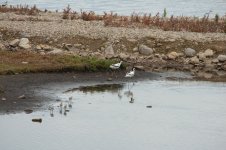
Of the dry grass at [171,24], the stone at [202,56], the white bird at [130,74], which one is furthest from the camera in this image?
the dry grass at [171,24]

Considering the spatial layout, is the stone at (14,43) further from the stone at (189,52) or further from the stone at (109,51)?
the stone at (189,52)

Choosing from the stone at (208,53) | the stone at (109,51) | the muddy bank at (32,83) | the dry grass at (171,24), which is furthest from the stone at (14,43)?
the stone at (208,53)

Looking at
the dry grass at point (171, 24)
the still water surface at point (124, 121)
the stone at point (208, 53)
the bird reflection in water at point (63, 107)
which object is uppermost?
the dry grass at point (171, 24)

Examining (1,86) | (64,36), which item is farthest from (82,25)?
(1,86)

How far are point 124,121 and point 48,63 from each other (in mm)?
9825

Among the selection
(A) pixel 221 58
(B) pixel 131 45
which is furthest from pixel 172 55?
(A) pixel 221 58

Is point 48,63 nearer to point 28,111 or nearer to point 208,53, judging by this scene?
point 28,111

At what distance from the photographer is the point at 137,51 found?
38.8 meters

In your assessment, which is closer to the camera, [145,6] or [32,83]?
[32,83]

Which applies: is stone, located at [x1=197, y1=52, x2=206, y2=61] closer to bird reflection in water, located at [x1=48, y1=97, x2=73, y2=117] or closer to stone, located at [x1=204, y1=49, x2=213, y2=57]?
stone, located at [x1=204, y1=49, x2=213, y2=57]

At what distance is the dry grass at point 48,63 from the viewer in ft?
107

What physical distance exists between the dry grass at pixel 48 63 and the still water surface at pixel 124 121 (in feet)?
7.93

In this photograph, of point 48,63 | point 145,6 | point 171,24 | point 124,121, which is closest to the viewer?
point 124,121

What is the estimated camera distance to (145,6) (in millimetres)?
72562
